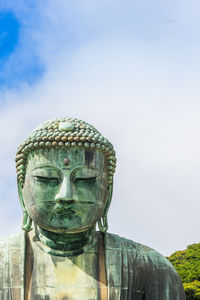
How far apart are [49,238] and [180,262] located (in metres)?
32.9

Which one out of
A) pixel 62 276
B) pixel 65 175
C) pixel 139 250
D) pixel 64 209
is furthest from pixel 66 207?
pixel 139 250

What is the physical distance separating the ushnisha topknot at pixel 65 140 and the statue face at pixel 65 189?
4.4 inches

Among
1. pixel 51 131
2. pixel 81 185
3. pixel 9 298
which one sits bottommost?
pixel 9 298

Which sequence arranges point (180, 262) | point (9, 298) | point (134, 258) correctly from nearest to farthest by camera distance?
point (9, 298) → point (134, 258) → point (180, 262)

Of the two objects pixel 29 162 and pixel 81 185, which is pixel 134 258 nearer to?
pixel 81 185

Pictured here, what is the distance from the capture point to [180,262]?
136 feet

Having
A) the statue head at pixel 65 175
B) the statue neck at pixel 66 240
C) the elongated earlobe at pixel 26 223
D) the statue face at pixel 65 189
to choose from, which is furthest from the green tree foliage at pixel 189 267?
the statue face at pixel 65 189

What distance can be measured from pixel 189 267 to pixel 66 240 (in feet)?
103

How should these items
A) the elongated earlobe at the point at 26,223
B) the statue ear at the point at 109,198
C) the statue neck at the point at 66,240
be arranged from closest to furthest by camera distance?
the statue neck at the point at 66,240
the elongated earlobe at the point at 26,223
the statue ear at the point at 109,198

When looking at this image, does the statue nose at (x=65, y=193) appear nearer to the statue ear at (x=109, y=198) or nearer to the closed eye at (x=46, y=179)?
the closed eye at (x=46, y=179)

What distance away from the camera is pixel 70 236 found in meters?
9.70

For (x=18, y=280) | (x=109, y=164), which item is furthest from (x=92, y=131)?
(x=18, y=280)

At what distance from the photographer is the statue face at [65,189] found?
9.28 metres

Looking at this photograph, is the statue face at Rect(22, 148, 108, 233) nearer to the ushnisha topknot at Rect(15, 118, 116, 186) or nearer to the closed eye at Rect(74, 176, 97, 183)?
the closed eye at Rect(74, 176, 97, 183)
